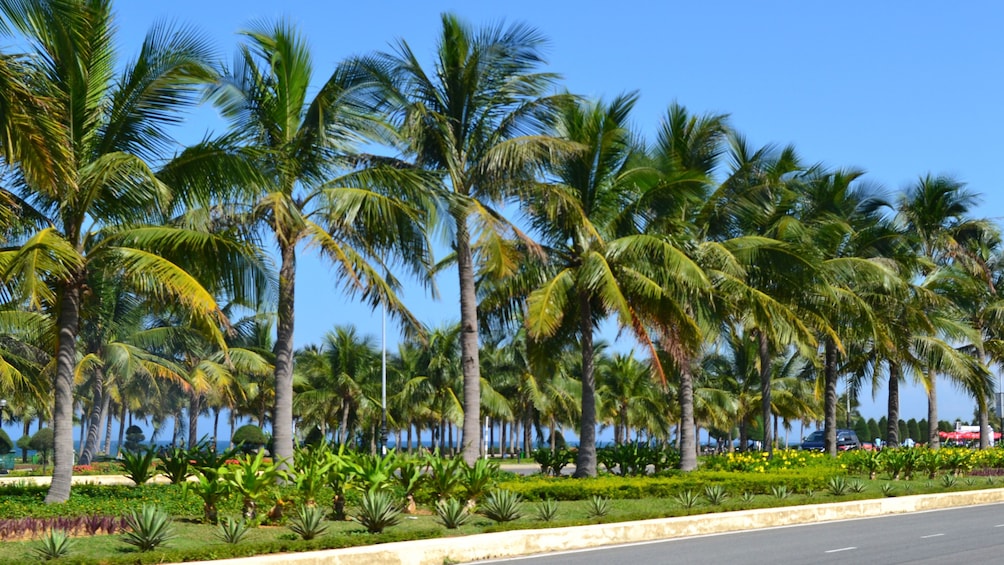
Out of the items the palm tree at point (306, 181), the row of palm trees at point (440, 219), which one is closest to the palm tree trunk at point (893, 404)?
the row of palm trees at point (440, 219)

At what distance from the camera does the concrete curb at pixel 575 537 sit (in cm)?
1201

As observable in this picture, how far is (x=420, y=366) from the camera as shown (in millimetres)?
58344

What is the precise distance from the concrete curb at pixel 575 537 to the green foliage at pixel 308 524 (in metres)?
1.09

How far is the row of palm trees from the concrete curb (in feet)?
16.6

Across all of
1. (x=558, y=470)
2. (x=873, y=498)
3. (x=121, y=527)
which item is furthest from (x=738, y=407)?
(x=121, y=527)

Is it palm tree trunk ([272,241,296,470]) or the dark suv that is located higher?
palm tree trunk ([272,241,296,470])

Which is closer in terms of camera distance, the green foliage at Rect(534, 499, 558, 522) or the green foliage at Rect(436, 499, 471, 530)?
the green foliage at Rect(436, 499, 471, 530)

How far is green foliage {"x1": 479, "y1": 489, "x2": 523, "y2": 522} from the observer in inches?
621

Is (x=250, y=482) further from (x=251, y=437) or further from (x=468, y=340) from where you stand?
(x=251, y=437)

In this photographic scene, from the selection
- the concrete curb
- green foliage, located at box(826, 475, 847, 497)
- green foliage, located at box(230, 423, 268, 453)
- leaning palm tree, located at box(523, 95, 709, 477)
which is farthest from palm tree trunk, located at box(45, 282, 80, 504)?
green foliage, located at box(230, 423, 268, 453)

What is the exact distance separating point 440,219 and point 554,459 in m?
11.4

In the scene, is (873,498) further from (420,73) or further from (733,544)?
(420,73)

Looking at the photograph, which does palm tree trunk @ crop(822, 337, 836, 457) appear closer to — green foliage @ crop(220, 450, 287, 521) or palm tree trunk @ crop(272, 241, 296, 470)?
palm tree trunk @ crop(272, 241, 296, 470)

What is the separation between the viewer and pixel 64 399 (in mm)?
15953
